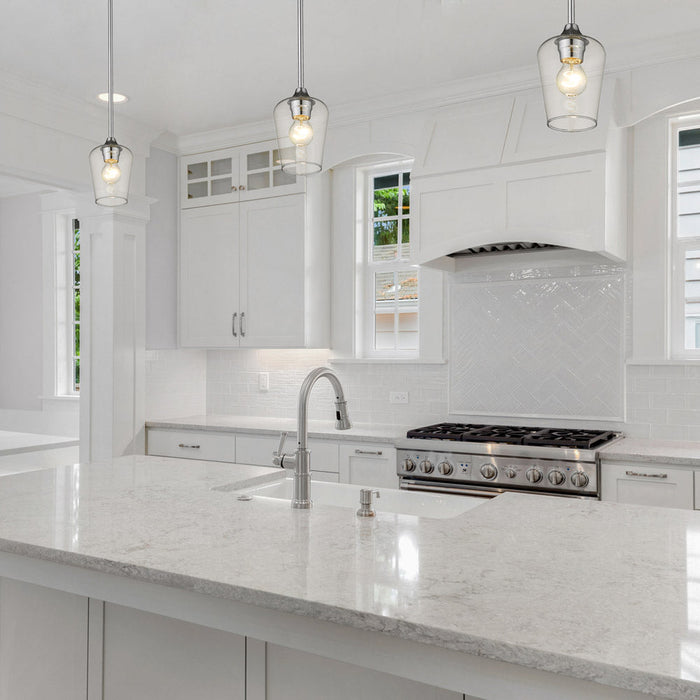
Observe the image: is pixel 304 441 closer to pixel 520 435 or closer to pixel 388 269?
pixel 520 435

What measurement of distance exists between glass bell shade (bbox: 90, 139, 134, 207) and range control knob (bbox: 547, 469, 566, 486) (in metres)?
2.18

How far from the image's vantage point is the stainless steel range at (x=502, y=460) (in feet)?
10.5

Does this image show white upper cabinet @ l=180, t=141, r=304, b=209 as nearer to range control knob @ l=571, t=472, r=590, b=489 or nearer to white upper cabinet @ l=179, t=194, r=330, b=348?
white upper cabinet @ l=179, t=194, r=330, b=348

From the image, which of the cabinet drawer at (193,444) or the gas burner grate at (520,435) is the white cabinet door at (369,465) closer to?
the gas burner grate at (520,435)

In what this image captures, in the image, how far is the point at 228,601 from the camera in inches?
56.1

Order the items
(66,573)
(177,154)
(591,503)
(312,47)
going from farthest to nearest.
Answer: (177,154)
(312,47)
(591,503)
(66,573)

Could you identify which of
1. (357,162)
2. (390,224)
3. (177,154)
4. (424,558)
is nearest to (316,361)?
(390,224)

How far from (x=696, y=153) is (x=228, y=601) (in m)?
3.41

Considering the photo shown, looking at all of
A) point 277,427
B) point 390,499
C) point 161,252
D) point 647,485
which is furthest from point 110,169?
point 161,252

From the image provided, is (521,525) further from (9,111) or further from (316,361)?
(9,111)

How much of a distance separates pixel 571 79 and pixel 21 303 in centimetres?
537

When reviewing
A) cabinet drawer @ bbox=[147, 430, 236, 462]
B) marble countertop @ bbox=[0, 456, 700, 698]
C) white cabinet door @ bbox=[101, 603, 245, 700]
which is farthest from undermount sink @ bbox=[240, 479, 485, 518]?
cabinet drawer @ bbox=[147, 430, 236, 462]

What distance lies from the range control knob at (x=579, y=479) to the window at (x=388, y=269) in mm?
1520

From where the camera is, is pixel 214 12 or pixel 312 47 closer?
pixel 214 12
